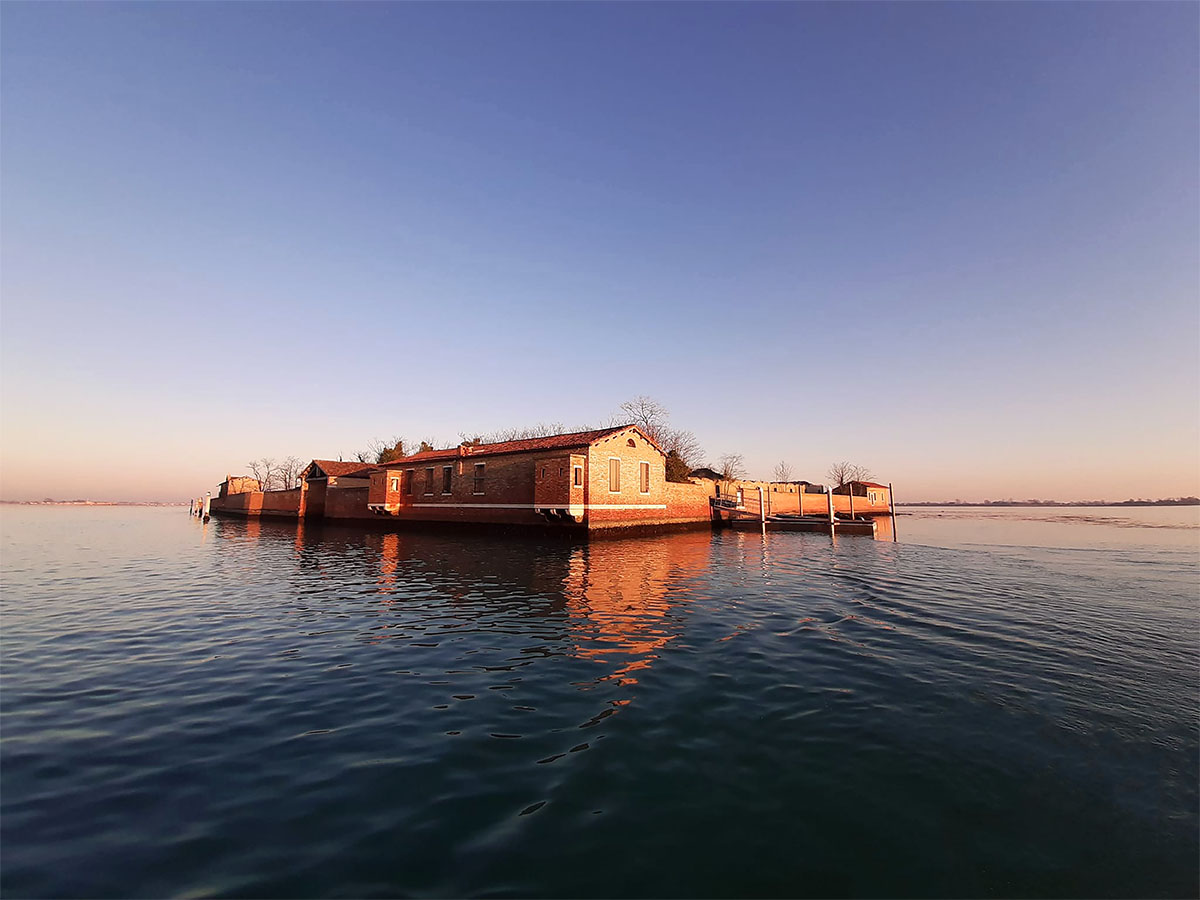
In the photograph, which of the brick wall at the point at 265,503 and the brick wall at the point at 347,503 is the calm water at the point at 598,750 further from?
the brick wall at the point at 265,503

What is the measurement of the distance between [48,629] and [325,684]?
784cm

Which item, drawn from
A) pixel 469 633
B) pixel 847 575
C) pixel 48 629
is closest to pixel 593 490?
pixel 847 575

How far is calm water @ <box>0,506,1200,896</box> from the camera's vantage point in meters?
3.63

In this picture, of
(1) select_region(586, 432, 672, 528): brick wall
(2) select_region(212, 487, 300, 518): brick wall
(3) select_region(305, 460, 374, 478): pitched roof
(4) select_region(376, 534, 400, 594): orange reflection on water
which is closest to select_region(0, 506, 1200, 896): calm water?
(4) select_region(376, 534, 400, 594): orange reflection on water

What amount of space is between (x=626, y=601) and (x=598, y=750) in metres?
7.92

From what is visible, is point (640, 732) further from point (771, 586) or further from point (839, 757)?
point (771, 586)

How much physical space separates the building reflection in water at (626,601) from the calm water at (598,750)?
0.12 metres

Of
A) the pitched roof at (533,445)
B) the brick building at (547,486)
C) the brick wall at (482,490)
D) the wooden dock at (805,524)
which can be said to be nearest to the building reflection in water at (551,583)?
the brick building at (547,486)

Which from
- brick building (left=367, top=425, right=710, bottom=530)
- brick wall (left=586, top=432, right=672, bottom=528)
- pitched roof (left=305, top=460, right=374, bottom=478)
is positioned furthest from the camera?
pitched roof (left=305, top=460, right=374, bottom=478)

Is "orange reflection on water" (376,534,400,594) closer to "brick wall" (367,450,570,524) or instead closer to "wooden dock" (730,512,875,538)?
"brick wall" (367,450,570,524)

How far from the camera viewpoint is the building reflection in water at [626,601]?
29.1ft

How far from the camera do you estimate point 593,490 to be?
3022cm

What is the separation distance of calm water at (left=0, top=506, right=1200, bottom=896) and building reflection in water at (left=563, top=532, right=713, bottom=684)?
4.7 inches

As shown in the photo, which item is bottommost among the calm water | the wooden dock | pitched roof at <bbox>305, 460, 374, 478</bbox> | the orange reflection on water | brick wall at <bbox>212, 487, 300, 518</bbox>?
the orange reflection on water
